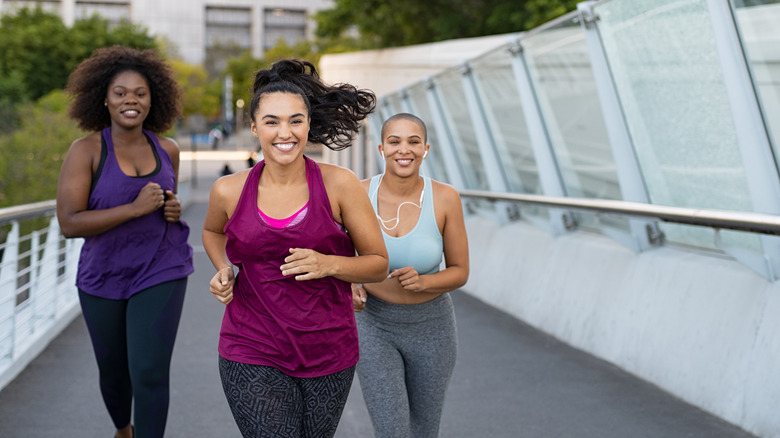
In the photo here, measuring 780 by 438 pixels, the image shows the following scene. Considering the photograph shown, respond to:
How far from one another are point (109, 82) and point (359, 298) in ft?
6.55

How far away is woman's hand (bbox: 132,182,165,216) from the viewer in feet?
15.3

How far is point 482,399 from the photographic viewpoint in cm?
636

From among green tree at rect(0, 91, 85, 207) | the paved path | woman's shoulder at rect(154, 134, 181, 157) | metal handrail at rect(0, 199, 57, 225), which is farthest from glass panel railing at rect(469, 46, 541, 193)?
green tree at rect(0, 91, 85, 207)

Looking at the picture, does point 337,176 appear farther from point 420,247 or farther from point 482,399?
point 482,399

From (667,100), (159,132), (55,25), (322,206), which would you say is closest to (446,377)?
(322,206)

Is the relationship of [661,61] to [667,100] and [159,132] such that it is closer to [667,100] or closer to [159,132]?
[667,100]

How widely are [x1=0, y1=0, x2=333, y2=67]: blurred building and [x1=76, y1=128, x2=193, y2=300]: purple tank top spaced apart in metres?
109

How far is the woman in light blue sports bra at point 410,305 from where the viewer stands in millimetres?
4121

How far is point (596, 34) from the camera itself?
7.85 m

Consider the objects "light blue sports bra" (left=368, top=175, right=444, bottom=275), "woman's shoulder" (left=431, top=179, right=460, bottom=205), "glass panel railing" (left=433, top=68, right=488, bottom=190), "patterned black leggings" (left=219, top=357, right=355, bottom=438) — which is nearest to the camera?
"patterned black leggings" (left=219, top=357, right=355, bottom=438)

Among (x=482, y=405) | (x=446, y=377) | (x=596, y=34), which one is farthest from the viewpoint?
(x=596, y=34)

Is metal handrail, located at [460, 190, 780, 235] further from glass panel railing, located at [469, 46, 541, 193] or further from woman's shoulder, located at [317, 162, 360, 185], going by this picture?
glass panel railing, located at [469, 46, 541, 193]

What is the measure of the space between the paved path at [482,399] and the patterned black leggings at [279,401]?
7.31ft

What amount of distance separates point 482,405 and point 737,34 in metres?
2.71
